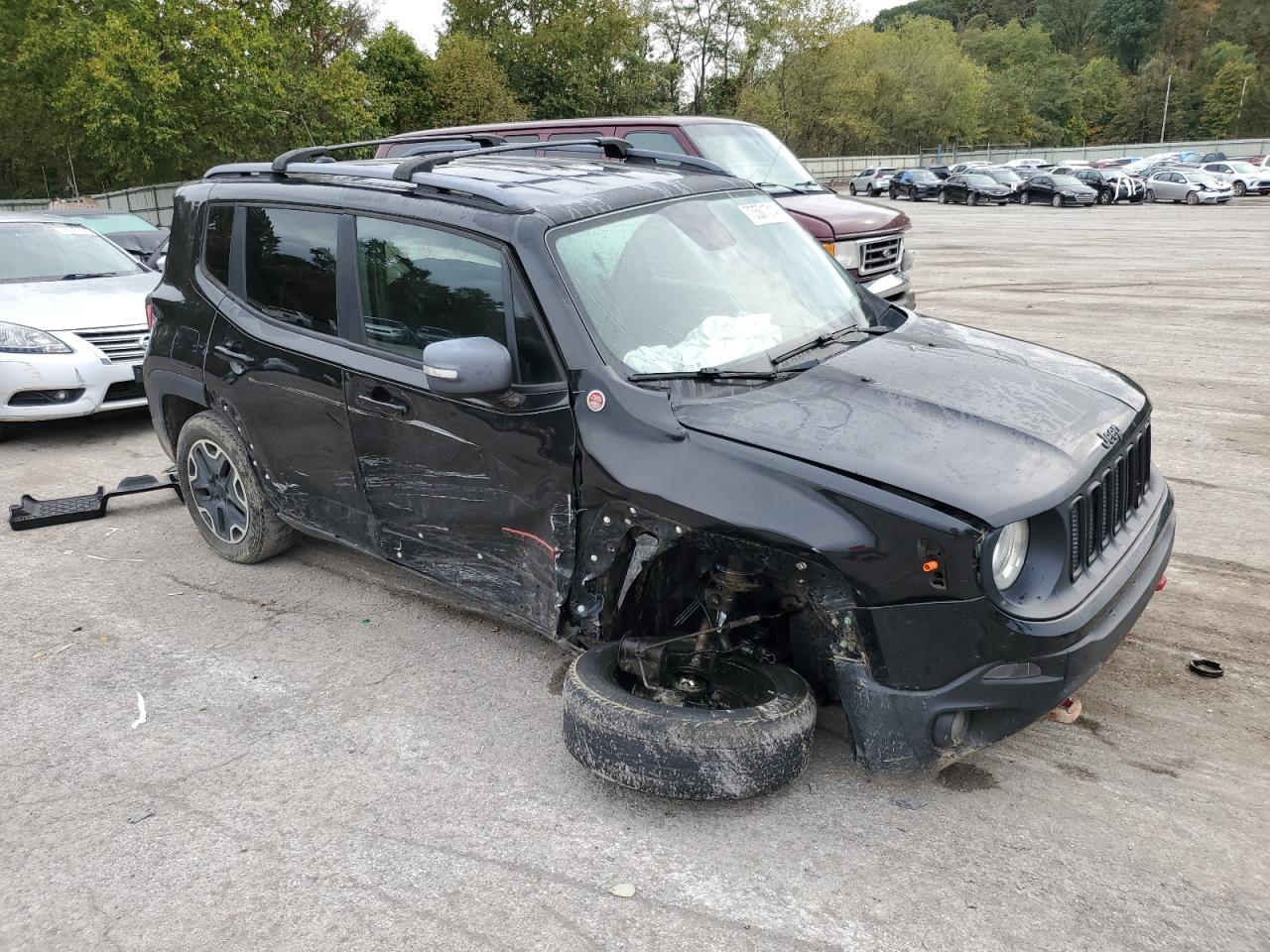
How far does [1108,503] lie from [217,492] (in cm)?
414

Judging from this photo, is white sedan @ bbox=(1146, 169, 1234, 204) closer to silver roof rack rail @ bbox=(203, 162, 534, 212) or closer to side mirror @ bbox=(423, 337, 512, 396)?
silver roof rack rail @ bbox=(203, 162, 534, 212)

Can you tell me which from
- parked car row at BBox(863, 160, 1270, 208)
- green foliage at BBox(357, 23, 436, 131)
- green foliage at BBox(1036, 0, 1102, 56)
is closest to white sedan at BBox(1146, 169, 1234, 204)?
parked car row at BBox(863, 160, 1270, 208)

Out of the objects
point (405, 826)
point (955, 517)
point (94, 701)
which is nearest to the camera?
point (955, 517)

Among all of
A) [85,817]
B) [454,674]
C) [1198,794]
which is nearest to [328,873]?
[85,817]

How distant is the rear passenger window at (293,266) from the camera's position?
4.28 m

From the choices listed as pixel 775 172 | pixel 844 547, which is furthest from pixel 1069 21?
pixel 844 547

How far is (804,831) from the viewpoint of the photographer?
3119 mm

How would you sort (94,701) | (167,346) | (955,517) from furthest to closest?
(167,346)
(94,701)
(955,517)

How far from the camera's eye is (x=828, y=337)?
396 cm

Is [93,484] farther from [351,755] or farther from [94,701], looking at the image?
[351,755]

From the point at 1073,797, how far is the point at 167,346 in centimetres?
457

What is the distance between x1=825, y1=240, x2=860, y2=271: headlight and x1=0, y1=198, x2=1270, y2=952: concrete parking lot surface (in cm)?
447

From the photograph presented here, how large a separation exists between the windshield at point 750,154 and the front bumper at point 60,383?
5500 millimetres

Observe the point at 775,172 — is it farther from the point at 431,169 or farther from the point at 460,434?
the point at 460,434
